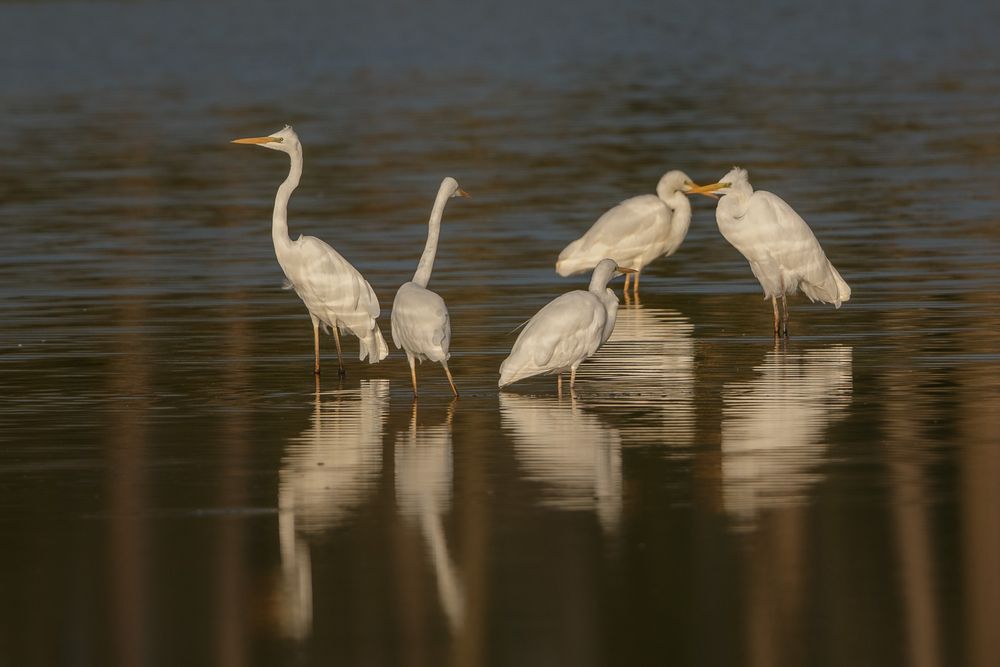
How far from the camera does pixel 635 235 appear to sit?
19.6m

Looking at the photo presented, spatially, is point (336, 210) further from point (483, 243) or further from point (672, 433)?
point (672, 433)

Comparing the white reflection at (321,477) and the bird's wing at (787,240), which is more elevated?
the bird's wing at (787,240)

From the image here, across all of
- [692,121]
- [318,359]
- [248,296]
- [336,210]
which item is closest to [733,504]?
[318,359]

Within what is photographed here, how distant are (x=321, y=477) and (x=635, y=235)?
9661mm

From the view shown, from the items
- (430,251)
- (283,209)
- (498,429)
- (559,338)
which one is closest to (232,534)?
(498,429)

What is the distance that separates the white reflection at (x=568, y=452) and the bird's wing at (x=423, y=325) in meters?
0.57

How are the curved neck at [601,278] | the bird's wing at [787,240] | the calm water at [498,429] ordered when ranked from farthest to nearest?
the bird's wing at [787,240] < the curved neck at [601,278] < the calm water at [498,429]

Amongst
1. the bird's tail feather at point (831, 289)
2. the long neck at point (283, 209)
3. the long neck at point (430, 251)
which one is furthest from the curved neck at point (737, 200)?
the long neck at point (283, 209)

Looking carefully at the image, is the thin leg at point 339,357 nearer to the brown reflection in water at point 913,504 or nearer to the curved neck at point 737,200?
the curved neck at point 737,200

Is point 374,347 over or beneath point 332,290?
beneath

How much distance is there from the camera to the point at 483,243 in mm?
21734

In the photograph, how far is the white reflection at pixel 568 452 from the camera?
31.7 feet

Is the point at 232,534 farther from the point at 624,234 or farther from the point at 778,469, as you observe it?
the point at 624,234

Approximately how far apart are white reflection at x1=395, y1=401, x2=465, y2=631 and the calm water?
0.09 ft
